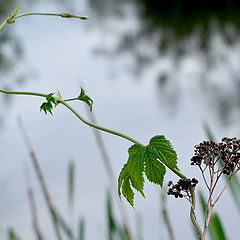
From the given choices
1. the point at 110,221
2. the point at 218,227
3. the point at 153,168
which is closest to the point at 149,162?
the point at 153,168

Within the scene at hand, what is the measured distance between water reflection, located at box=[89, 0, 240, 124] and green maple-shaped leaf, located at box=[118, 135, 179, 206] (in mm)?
3153

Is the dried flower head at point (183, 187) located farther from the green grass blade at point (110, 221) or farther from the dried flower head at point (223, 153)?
the green grass blade at point (110, 221)

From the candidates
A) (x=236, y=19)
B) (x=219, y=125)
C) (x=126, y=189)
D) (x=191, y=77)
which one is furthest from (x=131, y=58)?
(x=126, y=189)

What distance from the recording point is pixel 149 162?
33 centimetres

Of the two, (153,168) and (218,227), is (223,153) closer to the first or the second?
(153,168)

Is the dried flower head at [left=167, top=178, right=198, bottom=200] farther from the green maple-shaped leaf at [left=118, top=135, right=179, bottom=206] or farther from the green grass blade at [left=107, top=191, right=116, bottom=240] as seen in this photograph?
the green grass blade at [left=107, top=191, right=116, bottom=240]

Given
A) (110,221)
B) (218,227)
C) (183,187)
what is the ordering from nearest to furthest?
1. (183,187)
2. (218,227)
3. (110,221)

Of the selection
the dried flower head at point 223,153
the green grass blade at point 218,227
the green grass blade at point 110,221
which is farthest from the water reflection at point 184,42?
the dried flower head at point 223,153

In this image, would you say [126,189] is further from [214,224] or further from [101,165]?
[101,165]

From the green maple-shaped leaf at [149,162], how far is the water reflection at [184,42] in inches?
124

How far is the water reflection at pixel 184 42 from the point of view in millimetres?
4234

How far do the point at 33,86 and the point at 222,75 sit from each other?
170 centimetres

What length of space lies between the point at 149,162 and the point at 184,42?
17.5 feet

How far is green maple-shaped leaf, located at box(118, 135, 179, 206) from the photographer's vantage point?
326 mm
